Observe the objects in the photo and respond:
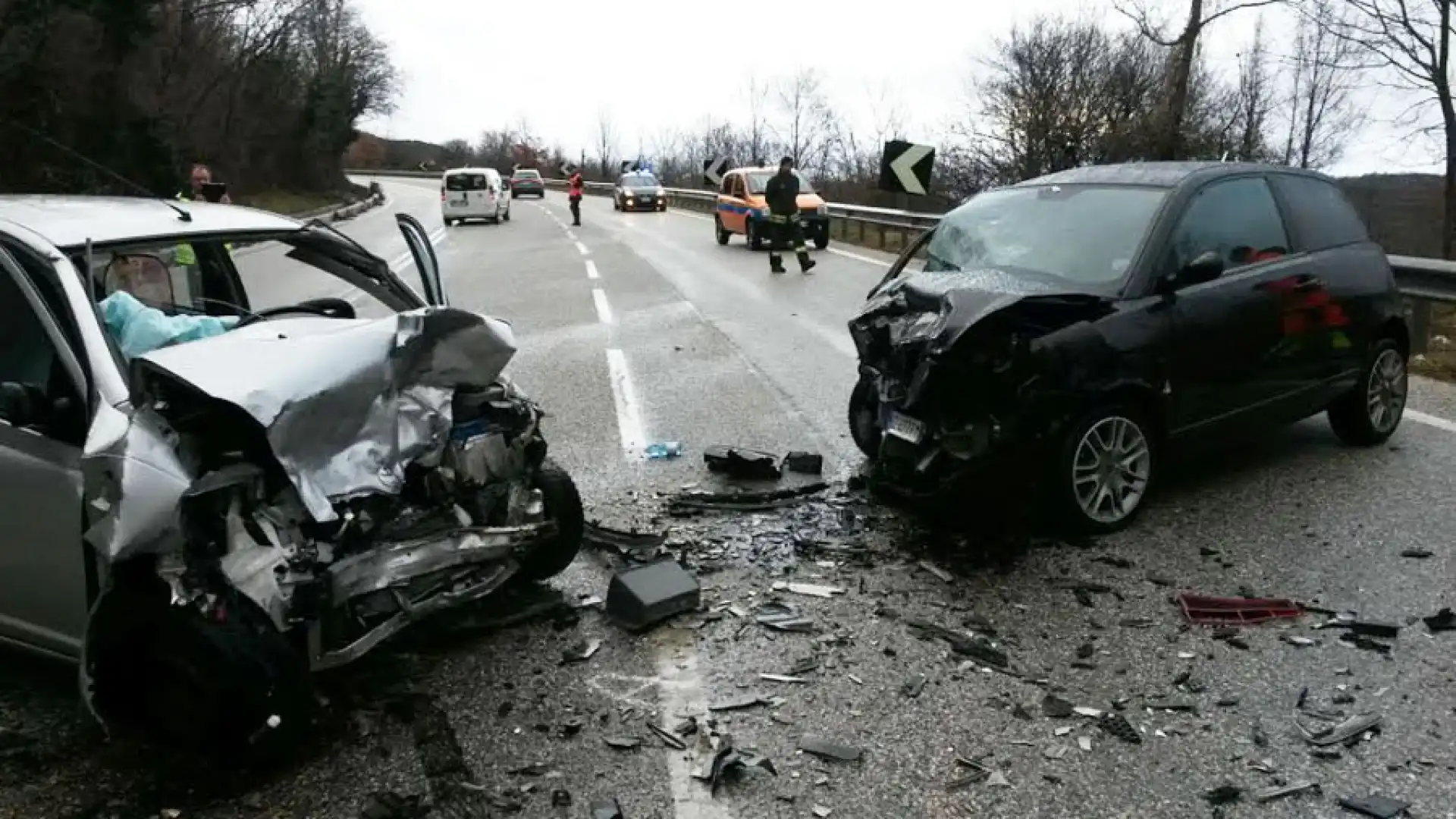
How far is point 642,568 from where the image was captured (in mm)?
4578

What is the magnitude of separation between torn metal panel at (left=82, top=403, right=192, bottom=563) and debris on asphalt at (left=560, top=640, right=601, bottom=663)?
145cm

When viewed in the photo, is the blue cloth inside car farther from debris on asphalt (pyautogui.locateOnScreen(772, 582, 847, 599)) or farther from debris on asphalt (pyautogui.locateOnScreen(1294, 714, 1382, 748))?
debris on asphalt (pyautogui.locateOnScreen(1294, 714, 1382, 748))

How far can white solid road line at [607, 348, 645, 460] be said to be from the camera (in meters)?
7.20

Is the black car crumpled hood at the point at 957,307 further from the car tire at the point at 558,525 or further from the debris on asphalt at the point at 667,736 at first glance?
the debris on asphalt at the point at 667,736

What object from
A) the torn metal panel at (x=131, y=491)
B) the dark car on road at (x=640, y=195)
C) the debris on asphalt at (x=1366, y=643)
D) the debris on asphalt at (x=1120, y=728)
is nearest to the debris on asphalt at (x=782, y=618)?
the debris on asphalt at (x=1120, y=728)

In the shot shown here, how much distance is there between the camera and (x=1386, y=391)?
6.73 meters

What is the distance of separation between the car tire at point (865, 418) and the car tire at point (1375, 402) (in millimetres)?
2716

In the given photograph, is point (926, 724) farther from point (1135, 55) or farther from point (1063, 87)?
point (1135, 55)

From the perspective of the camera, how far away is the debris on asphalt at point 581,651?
161 inches

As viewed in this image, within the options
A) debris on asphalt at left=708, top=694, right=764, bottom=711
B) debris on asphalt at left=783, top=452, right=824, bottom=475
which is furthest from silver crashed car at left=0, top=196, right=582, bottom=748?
debris on asphalt at left=783, top=452, right=824, bottom=475

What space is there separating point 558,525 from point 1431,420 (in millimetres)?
6160

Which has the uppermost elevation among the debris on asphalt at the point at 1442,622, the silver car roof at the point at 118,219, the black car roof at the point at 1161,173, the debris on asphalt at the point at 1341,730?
the black car roof at the point at 1161,173

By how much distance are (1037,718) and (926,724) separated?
1.20ft

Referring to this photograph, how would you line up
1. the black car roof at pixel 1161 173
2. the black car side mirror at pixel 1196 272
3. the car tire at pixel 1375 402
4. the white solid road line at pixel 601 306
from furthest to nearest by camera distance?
the white solid road line at pixel 601 306
the car tire at pixel 1375 402
the black car roof at pixel 1161 173
the black car side mirror at pixel 1196 272
